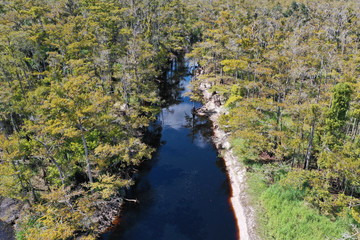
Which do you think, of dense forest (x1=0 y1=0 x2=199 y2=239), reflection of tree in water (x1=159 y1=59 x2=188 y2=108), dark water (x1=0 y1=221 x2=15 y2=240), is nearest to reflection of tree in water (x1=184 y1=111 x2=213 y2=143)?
reflection of tree in water (x1=159 y1=59 x2=188 y2=108)

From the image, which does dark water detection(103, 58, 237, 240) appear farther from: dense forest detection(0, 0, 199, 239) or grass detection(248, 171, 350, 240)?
grass detection(248, 171, 350, 240)

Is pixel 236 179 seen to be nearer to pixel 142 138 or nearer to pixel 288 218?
pixel 288 218

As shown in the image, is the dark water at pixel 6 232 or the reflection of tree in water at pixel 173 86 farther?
the reflection of tree in water at pixel 173 86

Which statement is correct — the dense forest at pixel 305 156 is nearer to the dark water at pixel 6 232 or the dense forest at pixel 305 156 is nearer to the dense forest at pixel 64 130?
the dense forest at pixel 64 130

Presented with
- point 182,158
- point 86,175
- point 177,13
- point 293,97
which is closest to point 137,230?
point 86,175

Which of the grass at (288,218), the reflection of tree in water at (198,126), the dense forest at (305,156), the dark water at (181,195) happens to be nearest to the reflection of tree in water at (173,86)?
the reflection of tree in water at (198,126)

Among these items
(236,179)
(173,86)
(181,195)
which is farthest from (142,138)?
(173,86)
